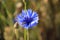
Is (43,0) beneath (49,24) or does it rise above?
above

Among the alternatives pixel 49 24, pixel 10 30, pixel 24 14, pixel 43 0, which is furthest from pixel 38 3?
pixel 24 14

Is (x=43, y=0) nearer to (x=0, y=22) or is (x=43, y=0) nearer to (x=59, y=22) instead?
(x=59, y=22)

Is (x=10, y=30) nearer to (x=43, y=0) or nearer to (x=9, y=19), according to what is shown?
(x=9, y=19)

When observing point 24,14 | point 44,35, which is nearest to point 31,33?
point 44,35


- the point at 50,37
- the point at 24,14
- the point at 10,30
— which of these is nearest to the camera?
the point at 24,14

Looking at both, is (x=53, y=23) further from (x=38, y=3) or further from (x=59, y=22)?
(x=38, y=3)

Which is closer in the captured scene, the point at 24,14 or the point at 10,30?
the point at 24,14

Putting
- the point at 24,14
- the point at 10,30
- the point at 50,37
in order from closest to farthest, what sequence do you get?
the point at 24,14 < the point at 10,30 < the point at 50,37

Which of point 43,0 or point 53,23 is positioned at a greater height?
point 43,0

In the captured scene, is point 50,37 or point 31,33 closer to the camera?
point 31,33
